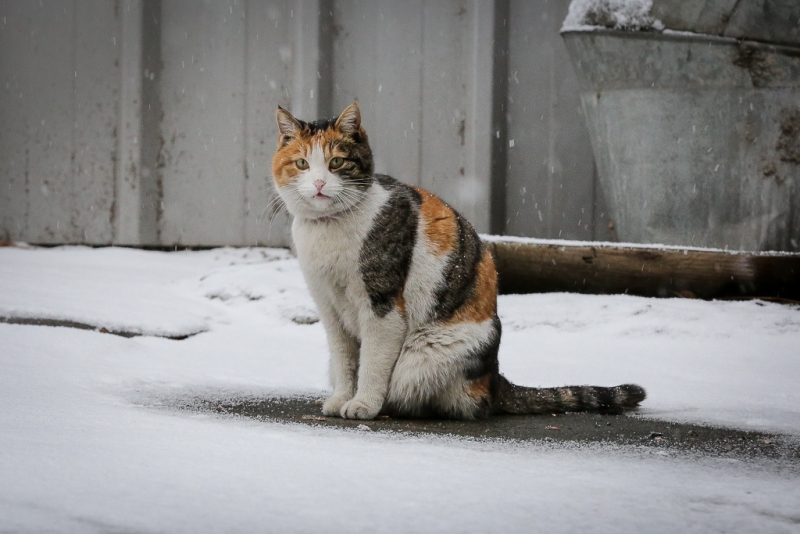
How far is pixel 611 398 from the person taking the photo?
113 inches

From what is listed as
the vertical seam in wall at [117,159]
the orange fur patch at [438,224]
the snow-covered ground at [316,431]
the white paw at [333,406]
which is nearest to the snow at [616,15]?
the snow-covered ground at [316,431]

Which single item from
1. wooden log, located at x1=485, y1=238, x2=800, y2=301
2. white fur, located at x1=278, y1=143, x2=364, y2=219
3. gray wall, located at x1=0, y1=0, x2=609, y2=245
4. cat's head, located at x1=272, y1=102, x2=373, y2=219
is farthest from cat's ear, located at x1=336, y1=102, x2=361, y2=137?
gray wall, located at x1=0, y1=0, x2=609, y2=245

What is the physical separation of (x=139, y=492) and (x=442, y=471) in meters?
0.67

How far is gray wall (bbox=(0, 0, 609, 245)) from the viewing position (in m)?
6.19

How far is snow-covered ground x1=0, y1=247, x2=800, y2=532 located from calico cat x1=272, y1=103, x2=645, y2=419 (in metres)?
0.37

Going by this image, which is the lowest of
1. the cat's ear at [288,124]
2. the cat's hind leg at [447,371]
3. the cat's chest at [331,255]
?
the cat's hind leg at [447,371]

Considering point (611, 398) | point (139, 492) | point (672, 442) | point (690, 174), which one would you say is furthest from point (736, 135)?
point (139, 492)

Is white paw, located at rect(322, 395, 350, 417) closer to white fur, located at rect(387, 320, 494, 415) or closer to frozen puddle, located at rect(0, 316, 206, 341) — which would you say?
white fur, located at rect(387, 320, 494, 415)

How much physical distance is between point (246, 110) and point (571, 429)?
4461 mm

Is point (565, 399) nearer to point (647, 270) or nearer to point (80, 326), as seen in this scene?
point (647, 270)

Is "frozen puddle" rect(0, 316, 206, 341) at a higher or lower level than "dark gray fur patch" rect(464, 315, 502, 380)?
lower

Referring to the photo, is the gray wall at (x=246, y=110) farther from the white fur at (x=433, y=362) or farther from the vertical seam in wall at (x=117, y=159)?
the white fur at (x=433, y=362)

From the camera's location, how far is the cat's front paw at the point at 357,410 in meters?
2.62

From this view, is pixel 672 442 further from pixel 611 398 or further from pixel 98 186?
pixel 98 186
